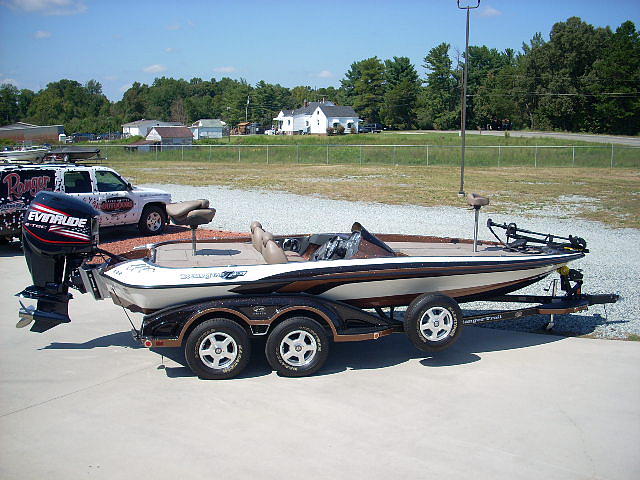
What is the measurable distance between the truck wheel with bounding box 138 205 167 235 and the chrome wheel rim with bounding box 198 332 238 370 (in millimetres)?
9295

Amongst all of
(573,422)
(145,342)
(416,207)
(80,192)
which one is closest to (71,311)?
(145,342)

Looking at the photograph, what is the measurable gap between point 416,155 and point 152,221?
3314 cm

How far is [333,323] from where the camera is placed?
6.67m

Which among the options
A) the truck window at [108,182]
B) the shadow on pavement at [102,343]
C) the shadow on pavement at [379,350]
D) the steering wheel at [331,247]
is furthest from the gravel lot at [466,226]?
the shadow on pavement at [102,343]

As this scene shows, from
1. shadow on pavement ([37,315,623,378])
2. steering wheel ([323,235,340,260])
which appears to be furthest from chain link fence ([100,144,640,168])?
steering wheel ([323,235,340,260])

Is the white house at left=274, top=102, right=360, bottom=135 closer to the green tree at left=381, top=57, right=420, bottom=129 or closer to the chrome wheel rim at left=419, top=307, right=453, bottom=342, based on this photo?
the green tree at left=381, top=57, right=420, bottom=129

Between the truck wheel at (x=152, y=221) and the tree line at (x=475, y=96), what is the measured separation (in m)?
55.4

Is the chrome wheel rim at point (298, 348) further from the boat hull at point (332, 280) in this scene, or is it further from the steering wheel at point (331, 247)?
the steering wheel at point (331, 247)

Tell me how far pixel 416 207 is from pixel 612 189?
10.9 metres

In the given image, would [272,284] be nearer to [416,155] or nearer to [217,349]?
[217,349]

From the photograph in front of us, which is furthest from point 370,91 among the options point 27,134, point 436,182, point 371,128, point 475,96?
point 436,182

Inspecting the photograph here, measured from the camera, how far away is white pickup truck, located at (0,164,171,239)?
12.9 m

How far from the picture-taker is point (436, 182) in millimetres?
30469

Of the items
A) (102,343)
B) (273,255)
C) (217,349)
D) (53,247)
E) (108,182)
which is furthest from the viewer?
(108,182)
